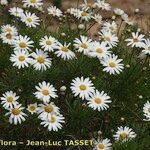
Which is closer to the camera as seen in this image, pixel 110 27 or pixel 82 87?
pixel 82 87

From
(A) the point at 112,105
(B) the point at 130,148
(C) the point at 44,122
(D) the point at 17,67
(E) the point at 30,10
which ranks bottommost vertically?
(B) the point at 130,148

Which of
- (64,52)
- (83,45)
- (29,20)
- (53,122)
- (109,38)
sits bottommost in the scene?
(53,122)

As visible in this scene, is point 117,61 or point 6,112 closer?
point 6,112

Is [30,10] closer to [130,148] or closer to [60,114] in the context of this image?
[60,114]

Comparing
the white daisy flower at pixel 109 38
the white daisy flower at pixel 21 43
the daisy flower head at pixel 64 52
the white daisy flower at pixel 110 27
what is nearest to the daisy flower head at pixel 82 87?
the daisy flower head at pixel 64 52

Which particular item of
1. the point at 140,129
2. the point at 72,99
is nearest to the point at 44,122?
the point at 72,99

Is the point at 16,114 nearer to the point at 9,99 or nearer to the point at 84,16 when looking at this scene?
the point at 9,99

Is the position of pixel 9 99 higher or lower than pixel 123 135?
higher

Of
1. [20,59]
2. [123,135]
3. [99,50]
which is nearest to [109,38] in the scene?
[99,50]
